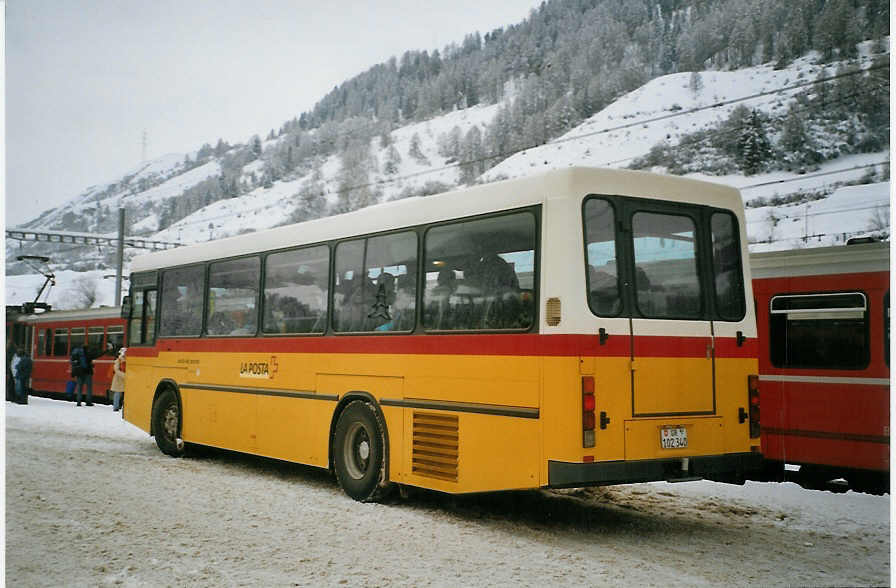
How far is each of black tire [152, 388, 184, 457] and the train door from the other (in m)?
7.24

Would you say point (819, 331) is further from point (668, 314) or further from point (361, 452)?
point (361, 452)

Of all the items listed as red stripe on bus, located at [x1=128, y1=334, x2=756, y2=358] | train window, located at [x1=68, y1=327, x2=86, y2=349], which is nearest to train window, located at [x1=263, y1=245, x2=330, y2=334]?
red stripe on bus, located at [x1=128, y1=334, x2=756, y2=358]

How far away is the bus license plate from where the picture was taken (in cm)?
697

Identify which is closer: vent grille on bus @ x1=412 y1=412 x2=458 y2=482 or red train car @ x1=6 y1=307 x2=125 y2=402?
vent grille on bus @ x1=412 y1=412 x2=458 y2=482

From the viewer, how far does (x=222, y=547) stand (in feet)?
21.5

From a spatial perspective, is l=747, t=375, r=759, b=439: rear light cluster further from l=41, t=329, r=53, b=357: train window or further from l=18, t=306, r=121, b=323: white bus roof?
l=41, t=329, r=53, b=357: train window

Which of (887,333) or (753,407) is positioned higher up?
(887,333)

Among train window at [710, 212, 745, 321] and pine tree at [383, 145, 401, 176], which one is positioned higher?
pine tree at [383, 145, 401, 176]

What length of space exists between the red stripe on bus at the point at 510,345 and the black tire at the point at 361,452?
62 centimetres

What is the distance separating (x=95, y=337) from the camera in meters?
24.6

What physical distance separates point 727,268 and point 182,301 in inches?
291

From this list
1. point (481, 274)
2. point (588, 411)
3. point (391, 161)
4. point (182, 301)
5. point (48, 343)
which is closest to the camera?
point (588, 411)

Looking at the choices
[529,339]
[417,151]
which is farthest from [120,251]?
[529,339]

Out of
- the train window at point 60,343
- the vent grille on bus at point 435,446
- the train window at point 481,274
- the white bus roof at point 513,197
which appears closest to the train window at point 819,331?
the white bus roof at point 513,197
